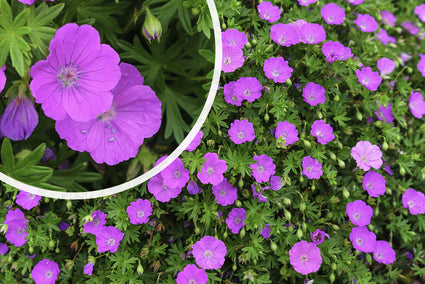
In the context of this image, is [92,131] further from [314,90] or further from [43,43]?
[314,90]

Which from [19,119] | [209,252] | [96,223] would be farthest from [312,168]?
[19,119]

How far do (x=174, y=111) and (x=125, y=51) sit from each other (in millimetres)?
205

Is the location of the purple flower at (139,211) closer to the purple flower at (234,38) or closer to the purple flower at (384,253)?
the purple flower at (234,38)

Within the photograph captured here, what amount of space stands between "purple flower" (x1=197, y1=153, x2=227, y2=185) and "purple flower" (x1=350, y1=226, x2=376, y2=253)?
0.37 meters

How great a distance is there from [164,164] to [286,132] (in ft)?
0.99

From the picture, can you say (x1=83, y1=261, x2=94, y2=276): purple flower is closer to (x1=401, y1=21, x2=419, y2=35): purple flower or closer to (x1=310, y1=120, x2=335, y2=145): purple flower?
(x1=310, y1=120, x2=335, y2=145): purple flower

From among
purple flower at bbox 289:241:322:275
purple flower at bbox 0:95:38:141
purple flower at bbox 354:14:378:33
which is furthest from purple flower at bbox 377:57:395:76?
purple flower at bbox 0:95:38:141

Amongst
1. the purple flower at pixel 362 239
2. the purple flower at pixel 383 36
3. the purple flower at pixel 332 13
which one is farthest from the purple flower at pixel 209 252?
the purple flower at pixel 383 36

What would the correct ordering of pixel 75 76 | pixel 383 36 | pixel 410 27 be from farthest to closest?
Answer: 1. pixel 410 27
2. pixel 383 36
3. pixel 75 76

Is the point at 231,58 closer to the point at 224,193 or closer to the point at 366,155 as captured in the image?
the point at 224,193

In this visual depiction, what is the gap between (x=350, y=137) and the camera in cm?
123

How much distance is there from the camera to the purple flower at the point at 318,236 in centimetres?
104

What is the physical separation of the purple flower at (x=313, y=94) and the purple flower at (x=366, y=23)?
A: 0.28 meters

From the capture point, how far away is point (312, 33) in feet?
3.72
